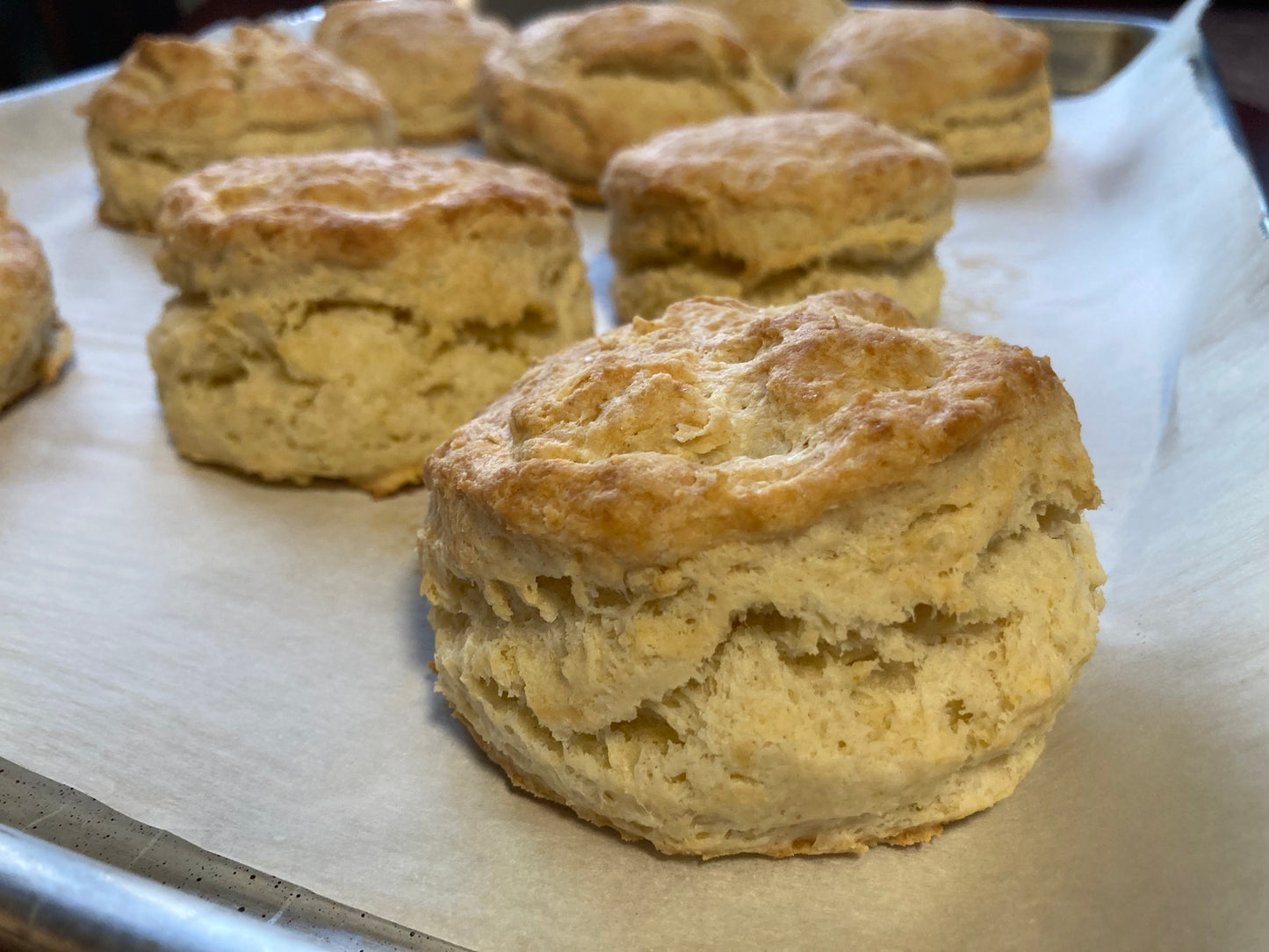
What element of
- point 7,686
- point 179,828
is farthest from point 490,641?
point 7,686

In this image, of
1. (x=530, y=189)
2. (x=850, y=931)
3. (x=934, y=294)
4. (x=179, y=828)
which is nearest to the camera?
(x=850, y=931)

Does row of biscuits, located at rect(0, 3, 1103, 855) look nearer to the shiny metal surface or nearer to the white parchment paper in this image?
the white parchment paper

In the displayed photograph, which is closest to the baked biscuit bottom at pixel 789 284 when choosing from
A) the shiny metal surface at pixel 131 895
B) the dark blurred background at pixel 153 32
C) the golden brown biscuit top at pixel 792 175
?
the golden brown biscuit top at pixel 792 175

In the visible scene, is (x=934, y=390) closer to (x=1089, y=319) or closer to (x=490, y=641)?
(x=490, y=641)

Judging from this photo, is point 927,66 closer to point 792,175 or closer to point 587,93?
point 587,93

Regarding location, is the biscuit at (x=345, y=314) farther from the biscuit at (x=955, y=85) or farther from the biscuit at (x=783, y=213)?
the biscuit at (x=955, y=85)

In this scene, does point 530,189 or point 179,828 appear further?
point 530,189

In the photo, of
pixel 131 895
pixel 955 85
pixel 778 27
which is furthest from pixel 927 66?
pixel 131 895
